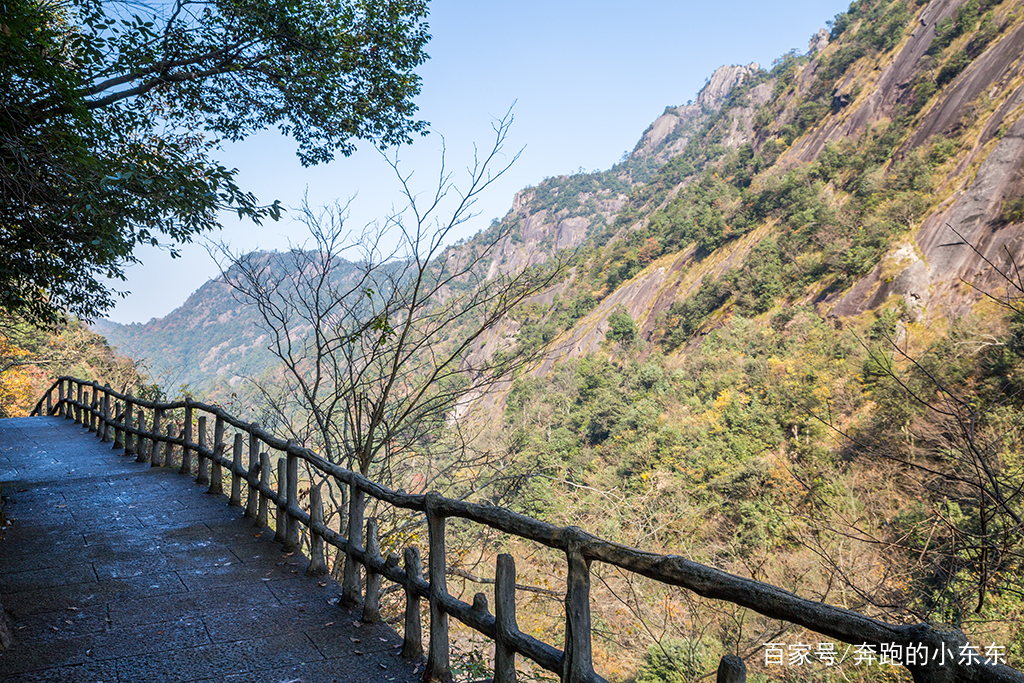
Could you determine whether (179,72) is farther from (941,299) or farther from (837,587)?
(941,299)

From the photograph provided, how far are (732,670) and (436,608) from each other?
4.93 feet

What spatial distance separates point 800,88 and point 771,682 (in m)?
64.5

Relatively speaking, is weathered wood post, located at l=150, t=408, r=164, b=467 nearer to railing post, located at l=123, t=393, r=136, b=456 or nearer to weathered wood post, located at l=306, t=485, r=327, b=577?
railing post, located at l=123, t=393, r=136, b=456

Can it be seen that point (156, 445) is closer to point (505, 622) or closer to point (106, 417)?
point (106, 417)

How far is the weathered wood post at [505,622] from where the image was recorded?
226 cm

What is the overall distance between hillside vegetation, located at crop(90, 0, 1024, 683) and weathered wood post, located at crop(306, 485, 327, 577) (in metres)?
2.59

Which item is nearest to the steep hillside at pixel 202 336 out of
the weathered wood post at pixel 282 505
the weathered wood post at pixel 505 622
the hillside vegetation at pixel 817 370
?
the hillside vegetation at pixel 817 370

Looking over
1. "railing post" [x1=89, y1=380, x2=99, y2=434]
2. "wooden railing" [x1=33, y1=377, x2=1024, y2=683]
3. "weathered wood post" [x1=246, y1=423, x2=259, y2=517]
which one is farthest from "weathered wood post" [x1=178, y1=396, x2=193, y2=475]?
"railing post" [x1=89, y1=380, x2=99, y2=434]

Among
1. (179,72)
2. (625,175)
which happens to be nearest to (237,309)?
(625,175)

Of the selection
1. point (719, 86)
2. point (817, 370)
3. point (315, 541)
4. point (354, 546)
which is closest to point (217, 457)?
point (315, 541)

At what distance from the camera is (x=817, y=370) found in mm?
25922

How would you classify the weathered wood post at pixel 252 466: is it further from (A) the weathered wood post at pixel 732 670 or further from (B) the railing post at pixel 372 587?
(A) the weathered wood post at pixel 732 670

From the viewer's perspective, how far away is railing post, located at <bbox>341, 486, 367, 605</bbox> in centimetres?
340

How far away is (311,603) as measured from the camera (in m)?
3.43
